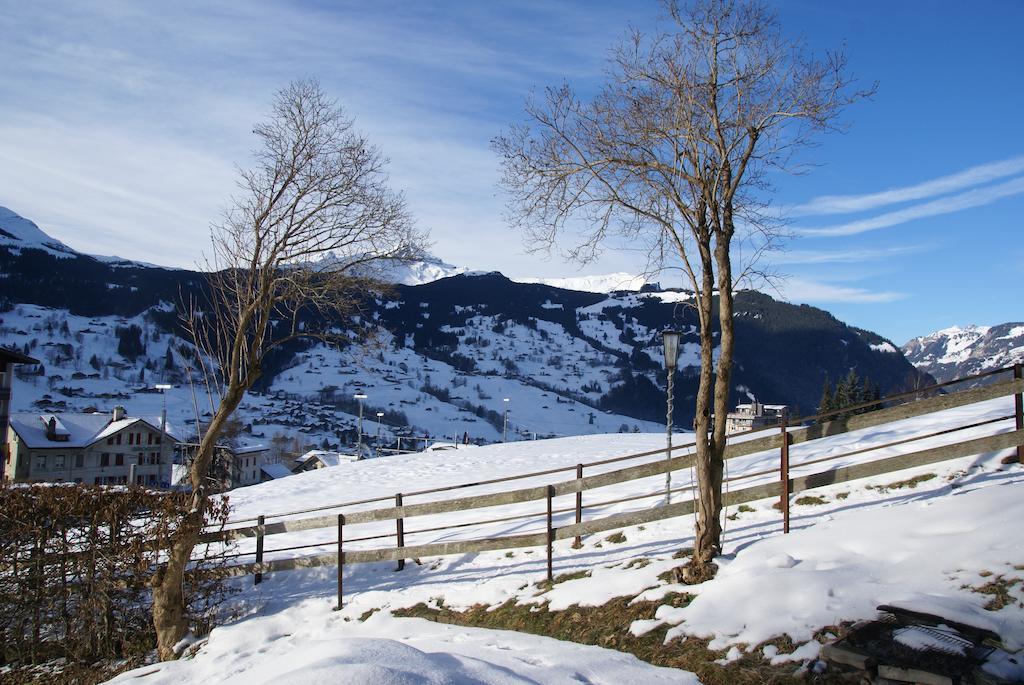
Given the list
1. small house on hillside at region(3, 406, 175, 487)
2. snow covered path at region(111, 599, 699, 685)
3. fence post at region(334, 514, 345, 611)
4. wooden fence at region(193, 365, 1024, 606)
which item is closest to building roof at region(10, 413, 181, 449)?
small house on hillside at region(3, 406, 175, 487)

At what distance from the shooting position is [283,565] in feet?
35.8

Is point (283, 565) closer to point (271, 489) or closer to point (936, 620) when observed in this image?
point (936, 620)

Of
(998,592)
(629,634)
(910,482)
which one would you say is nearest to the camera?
(998,592)

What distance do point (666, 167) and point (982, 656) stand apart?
5.45m

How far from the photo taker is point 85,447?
68188mm

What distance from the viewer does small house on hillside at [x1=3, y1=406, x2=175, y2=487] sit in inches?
2504

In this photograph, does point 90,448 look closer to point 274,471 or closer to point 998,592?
point 274,471

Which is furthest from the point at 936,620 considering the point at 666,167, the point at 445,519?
the point at 445,519

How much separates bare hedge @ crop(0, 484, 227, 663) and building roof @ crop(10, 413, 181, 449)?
2563 inches

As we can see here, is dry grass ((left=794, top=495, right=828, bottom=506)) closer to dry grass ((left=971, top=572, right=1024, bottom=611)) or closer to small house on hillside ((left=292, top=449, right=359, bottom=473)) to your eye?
dry grass ((left=971, top=572, right=1024, bottom=611))

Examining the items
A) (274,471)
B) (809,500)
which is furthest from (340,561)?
(274,471)

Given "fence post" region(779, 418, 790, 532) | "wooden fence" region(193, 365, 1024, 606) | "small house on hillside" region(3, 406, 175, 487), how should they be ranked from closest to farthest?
1. "wooden fence" region(193, 365, 1024, 606)
2. "fence post" region(779, 418, 790, 532)
3. "small house on hillside" region(3, 406, 175, 487)

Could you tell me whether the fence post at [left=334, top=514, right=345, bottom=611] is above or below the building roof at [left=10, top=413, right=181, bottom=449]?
above

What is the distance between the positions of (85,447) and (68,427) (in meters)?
2.93
